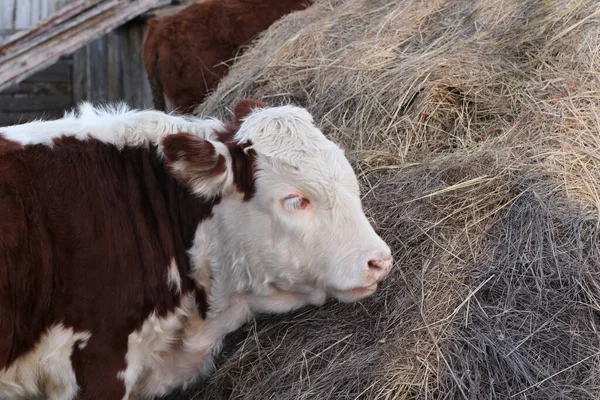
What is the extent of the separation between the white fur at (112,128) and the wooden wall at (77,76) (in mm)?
7952

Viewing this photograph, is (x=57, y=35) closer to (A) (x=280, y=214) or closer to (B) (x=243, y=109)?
(B) (x=243, y=109)

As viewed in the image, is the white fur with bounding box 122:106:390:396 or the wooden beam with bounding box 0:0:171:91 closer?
the white fur with bounding box 122:106:390:396

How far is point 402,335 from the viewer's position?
394 cm

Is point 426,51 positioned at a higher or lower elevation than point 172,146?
lower

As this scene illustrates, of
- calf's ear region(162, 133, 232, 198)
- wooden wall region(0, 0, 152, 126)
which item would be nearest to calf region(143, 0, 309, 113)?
wooden wall region(0, 0, 152, 126)

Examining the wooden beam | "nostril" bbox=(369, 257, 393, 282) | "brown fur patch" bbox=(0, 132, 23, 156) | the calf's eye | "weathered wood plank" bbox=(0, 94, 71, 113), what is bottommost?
"weathered wood plank" bbox=(0, 94, 71, 113)

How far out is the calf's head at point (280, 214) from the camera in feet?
12.3

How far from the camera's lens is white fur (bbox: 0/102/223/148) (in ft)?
12.7

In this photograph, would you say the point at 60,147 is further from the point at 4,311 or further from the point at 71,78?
the point at 71,78

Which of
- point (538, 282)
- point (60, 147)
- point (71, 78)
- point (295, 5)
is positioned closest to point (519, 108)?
point (538, 282)

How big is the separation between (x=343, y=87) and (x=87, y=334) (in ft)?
8.36

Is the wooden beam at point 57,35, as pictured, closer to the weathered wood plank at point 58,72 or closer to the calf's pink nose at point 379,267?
the weathered wood plank at point 58,72

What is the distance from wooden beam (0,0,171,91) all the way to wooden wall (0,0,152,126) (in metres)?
1.09

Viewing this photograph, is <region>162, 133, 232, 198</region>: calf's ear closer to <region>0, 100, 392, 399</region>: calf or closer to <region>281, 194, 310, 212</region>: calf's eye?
<region>0, 100, 392, 399</region>: calf
